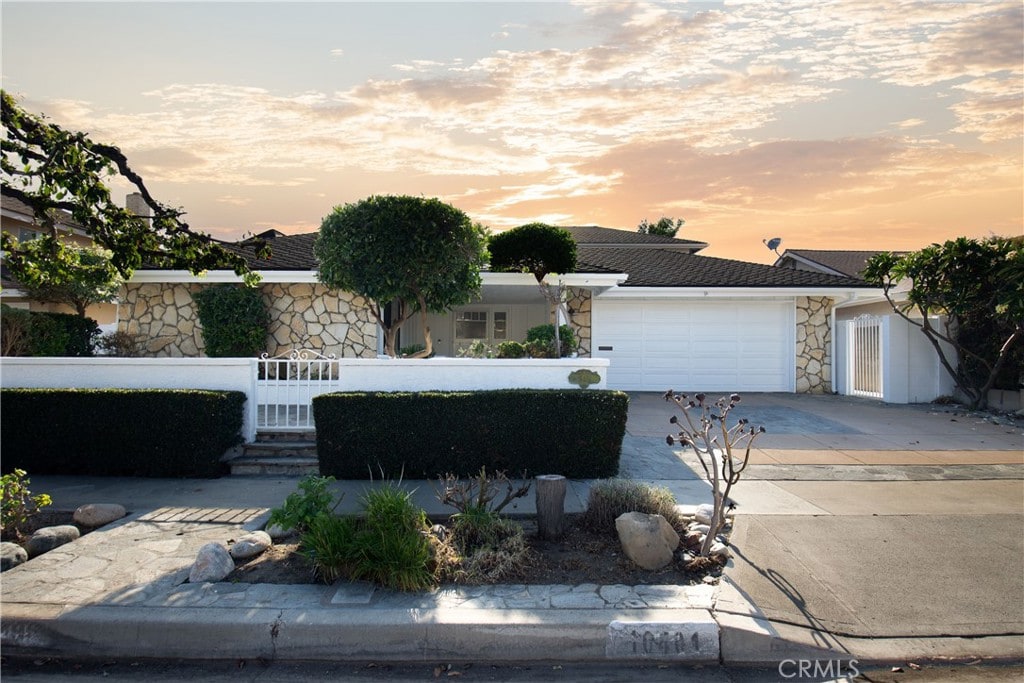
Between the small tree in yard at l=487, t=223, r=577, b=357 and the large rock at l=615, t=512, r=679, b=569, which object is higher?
the small tree in yard at l=487, t=223, r=577, b=357

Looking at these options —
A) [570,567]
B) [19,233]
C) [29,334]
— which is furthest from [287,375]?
[19,233]

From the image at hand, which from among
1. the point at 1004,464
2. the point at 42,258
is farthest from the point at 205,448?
the point at 1004,464

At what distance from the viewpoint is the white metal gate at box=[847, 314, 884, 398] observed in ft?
50.2

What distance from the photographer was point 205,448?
8.16 meters

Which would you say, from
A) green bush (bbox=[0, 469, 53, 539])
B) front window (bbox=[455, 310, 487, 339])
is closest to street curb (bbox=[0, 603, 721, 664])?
green bush (bbox=[0, 469, 53, 539])

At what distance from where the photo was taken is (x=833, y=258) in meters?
24.0

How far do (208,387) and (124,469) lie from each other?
1.42 metres

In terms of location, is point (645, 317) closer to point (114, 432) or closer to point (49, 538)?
point (114, 432)

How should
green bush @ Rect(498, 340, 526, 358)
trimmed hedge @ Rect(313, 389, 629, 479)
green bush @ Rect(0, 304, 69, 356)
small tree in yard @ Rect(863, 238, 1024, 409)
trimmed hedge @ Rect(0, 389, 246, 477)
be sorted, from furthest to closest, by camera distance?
small tree in yard @ Rect(863, 238, 1024, 409) → green bush @ Rect(0, 304, 69, 356) → green bush @ Rect(498, 340, 526, 358) → trimmed hedge @ Rect(0, 389, 246, 477) → trimmed hedge @ Rect(313, 389, 629, 479)

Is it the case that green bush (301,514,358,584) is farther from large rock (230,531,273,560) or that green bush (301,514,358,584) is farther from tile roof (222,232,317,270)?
tile roof (222,232,317,270)

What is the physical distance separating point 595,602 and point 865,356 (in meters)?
13.8

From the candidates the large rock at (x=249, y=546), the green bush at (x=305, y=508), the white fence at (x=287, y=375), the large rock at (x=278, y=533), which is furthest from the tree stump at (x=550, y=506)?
the white fence at (x=287, y=375)

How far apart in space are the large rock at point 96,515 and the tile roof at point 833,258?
2130 centimetres

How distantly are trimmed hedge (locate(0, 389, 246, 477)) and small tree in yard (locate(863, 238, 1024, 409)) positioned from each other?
44.6 ft
